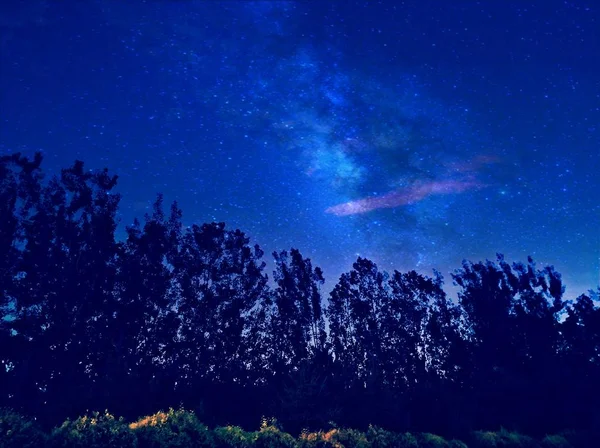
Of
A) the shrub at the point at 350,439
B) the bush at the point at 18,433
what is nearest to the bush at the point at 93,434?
the bush at the point at 18,433

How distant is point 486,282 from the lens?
53688mm

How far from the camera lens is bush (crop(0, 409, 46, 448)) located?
29.0ft

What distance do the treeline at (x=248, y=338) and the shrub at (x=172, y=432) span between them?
Answer: 652 centimetres

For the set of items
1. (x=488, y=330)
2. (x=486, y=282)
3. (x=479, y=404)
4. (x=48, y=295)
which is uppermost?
(x=486, y=282)

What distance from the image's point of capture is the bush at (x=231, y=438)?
38.9 ft

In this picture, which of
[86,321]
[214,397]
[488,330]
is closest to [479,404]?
[488,330]

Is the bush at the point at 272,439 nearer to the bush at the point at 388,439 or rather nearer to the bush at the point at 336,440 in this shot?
the bush at the point at 336,440

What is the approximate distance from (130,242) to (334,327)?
31.4 m

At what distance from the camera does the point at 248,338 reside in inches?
1781

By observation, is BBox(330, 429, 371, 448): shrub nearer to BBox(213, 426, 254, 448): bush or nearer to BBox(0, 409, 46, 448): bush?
BBox(213, 426, 254, 448): bush

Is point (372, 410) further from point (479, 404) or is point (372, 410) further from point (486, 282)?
point (486, 282)

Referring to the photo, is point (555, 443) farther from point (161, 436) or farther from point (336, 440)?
point (161, 436)

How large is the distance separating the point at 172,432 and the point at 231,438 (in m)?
2.21

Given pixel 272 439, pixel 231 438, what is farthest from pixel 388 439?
pixel 231 438
